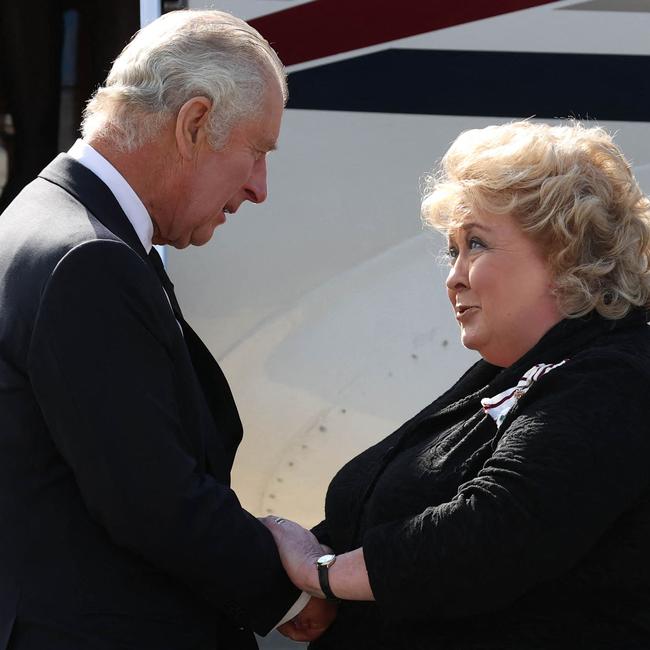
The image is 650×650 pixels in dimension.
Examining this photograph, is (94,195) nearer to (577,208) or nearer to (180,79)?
(180,79)

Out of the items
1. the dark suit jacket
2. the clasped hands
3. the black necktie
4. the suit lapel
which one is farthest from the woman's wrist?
the black necktie

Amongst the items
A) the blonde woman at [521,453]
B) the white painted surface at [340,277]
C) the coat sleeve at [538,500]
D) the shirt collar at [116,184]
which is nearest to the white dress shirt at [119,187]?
the shirt collar at [116,184]

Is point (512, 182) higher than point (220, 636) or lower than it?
higher

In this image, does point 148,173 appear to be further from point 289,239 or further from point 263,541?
point 289,239

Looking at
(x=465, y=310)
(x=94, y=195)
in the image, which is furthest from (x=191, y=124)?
(x=465, y=310)

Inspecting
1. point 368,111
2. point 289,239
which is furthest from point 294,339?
point 368,111

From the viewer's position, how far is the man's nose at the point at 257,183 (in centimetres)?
209

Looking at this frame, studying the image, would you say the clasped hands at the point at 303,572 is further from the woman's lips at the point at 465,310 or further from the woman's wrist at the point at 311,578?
the woman's lips at the point at 465,310

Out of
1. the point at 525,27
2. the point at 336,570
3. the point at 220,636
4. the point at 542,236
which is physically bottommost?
the point at 220,636

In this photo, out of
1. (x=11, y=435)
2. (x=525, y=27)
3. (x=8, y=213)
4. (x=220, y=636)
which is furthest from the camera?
(x=525, y=27)

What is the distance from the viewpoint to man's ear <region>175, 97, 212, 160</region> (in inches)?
74.3

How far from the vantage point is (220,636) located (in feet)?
6.70

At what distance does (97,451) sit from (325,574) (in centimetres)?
48

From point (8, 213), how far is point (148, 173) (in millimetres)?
239
